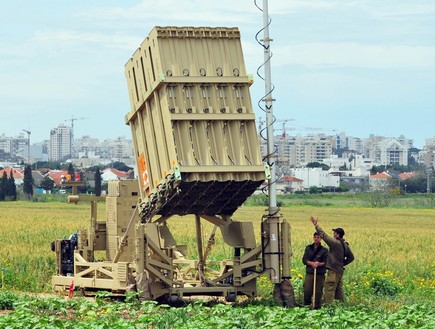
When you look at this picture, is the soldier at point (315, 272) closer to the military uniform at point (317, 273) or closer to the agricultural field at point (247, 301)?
the military uniform at point (317, 273)

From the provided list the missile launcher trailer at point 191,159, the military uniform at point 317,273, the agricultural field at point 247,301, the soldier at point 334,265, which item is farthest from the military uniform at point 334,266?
the missile launcher trailer at point 191,159

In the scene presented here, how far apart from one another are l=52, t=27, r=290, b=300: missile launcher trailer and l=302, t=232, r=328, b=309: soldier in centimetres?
44

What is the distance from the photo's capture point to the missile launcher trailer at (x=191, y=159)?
2144 centimetres

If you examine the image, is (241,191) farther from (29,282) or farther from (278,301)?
(29,282)

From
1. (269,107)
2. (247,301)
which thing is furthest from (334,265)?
(269,107)

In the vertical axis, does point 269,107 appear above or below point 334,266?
above

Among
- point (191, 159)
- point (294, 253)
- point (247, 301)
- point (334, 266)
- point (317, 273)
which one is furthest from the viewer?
point (294, 253)

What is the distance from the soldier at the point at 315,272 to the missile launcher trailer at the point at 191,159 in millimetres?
435

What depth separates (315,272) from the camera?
22.2m

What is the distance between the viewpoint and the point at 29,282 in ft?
86.9

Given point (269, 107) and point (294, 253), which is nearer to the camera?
point (269, 107)

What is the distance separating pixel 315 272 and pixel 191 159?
10.4ft

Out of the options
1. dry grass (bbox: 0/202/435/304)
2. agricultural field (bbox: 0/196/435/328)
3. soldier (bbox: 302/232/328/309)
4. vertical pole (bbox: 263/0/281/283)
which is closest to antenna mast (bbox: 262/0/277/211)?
vertical pole (bbox: 263/0/281/283)

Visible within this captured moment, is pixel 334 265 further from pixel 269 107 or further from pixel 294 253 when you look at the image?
pixel 294 253
